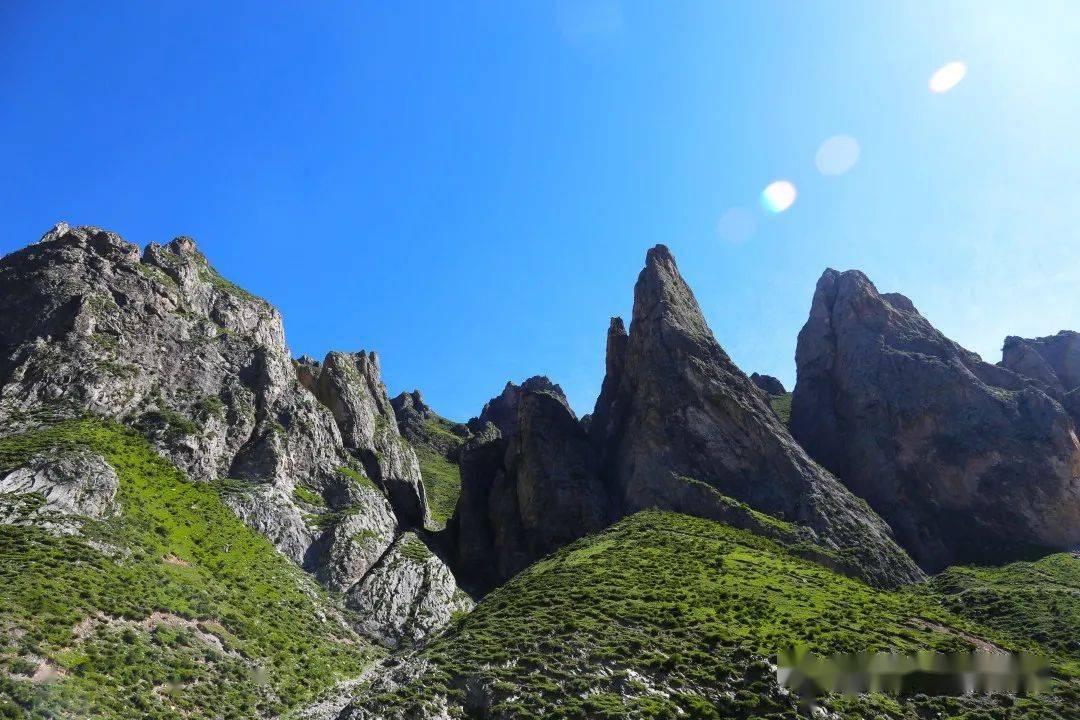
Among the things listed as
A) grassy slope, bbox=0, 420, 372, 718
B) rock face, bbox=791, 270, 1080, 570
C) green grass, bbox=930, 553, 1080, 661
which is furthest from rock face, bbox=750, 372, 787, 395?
grassy slope, bbox=0, 420, 372, 718

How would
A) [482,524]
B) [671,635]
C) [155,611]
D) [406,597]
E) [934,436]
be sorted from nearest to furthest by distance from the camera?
[671,635] → [155,611] → [406,597] → [934,436] → [482,524]

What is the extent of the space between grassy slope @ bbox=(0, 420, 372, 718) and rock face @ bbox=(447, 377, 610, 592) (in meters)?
33.9

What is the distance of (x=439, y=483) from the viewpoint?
432ft

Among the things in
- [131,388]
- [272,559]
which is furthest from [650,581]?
[131,388]

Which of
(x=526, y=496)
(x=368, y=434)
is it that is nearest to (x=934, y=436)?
(x=526, y=496)

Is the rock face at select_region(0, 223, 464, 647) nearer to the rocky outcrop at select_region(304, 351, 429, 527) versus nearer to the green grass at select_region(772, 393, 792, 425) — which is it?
the rocky outcrop at select_region(304, 351, 429, 527)

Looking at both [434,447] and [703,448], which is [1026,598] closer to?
Result: [703,448]

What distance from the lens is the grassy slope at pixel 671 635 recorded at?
3075 centimetres

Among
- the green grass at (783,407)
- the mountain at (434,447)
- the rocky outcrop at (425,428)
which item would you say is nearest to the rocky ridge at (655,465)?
the mountain at (434,447)

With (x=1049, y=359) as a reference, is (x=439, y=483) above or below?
below

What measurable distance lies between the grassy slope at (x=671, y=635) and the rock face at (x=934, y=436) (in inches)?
1169

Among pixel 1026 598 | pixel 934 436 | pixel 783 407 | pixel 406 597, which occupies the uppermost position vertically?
pixel 783 407

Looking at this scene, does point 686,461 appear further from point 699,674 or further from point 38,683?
point 38,683

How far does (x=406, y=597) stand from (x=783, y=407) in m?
89.2
